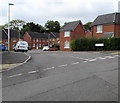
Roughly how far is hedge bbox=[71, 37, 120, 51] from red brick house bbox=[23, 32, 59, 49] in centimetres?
5484

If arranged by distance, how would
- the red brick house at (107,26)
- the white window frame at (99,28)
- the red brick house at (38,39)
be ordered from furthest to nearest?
the red brick house at (38,39) → the white window frame at (99,28) → the red brick house at (107,26)

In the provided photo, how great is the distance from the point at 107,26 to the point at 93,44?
976cm

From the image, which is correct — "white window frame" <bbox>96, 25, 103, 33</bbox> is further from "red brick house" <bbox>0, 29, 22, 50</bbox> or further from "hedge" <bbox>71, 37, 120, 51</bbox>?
"red brick house" <bbox>0, 29, 22, 50</bbox>

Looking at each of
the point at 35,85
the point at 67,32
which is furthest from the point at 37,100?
the point at 67,32

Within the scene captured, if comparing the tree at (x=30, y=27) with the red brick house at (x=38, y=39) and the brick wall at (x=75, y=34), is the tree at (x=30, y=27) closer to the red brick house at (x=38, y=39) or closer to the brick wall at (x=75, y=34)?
the red brick house at (x=38, y=39)

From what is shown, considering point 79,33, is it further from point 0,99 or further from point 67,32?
point 0,99

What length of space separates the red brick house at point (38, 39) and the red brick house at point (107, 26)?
48.3m

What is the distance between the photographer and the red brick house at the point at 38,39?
88.0 m

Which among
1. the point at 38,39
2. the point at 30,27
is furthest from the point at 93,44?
the point at 30,27

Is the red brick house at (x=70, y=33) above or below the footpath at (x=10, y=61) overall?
above

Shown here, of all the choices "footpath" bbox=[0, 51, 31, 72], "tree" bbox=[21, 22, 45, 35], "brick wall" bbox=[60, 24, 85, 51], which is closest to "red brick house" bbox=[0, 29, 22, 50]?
"tree" bbox=[21, 22, 45, 35]

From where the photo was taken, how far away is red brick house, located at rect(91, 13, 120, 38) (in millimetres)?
39156

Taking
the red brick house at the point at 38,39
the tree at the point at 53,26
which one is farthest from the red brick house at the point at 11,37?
the tree at the point at 53,26

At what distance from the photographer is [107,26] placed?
40.1 m
